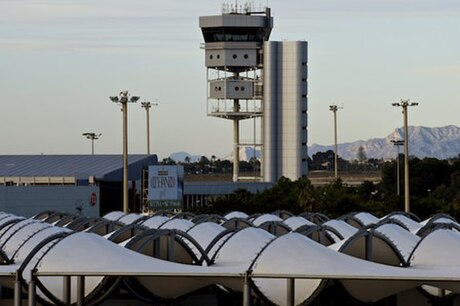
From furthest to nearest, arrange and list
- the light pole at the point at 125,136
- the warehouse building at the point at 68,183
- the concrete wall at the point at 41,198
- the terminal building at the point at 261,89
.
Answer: the terminal building at the point at 261,89, the warehouse building at the point at 68,183, the concrete wall at the point at 41,198, the light pole at the point at 125,136

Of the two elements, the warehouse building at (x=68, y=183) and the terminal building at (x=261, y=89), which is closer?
the warehouse building at (x=68, y=183)

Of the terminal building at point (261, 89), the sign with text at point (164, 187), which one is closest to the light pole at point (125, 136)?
the sign with text at point (164, 187)

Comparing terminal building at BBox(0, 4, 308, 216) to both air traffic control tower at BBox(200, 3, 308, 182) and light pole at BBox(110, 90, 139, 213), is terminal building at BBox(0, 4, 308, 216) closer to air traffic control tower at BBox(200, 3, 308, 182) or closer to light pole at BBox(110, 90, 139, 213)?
air traffic control tower at BBox(200, 3, 308, 182)

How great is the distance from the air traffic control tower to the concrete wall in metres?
47.9

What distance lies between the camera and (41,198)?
115 meters

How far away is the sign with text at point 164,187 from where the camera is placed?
100 meters

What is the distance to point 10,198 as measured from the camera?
115 meters

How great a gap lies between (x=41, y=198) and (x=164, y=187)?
1720 cm

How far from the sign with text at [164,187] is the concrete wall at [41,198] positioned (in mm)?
12444

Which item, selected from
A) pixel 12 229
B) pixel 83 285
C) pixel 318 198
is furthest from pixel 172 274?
pixel 318 198

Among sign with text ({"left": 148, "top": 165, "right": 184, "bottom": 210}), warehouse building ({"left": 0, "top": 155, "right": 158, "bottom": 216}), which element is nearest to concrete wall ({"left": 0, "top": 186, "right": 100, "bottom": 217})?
warehouse building ({"left": 0, "top": 155, "right": 158, "bottom": 216})

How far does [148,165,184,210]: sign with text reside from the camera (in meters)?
100

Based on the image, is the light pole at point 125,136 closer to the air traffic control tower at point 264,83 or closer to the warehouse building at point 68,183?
the warehouse building at point 68,183

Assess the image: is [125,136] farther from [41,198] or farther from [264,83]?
[264,83]
